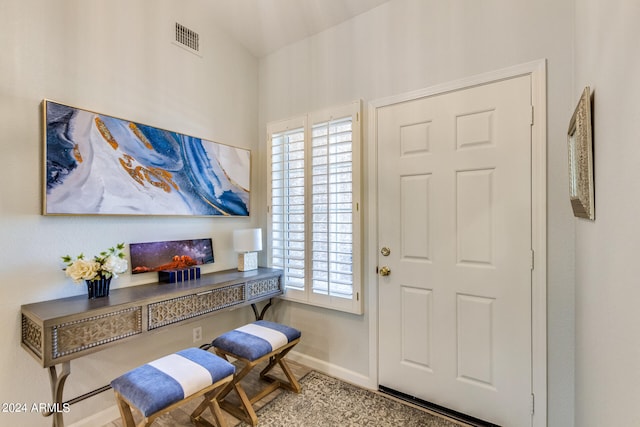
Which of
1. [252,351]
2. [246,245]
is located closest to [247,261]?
[246,245]

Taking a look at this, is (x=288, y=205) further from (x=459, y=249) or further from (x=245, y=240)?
(x=459, y=249)

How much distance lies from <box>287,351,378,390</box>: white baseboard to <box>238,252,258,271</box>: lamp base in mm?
903

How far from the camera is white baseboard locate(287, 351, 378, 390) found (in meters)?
2.38

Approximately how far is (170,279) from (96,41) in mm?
1673

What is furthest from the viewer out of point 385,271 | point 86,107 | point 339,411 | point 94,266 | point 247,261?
point 247,261

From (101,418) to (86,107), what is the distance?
2.03m

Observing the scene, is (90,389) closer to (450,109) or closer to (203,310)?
(203,310)

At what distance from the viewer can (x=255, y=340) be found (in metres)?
2.12

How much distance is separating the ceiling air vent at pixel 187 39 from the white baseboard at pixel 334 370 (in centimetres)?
281

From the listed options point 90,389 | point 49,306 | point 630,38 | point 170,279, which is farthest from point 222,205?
point 630,38

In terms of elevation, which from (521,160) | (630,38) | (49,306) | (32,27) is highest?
(32,27)

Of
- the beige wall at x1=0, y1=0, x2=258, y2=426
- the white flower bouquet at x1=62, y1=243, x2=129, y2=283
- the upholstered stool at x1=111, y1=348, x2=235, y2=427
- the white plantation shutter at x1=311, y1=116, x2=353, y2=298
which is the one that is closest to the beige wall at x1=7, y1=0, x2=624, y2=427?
the beige wall at x1=0, y1=0, x2=258, y2=426

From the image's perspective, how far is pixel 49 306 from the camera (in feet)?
5.50

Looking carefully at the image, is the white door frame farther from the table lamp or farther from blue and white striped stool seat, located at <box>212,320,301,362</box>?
the table lamp
